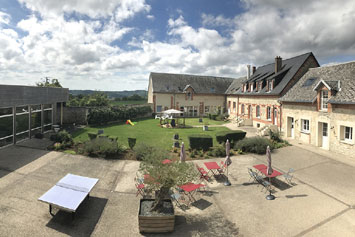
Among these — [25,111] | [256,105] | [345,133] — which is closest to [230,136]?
[345,133]

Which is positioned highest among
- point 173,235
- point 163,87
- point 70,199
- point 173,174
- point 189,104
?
point 163,87

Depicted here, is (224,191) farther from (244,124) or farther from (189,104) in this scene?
(189,104)

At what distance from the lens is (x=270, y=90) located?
82.4 ft

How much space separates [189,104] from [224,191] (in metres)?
31.2

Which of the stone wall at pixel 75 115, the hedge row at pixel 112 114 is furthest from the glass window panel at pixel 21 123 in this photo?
the hedge row at pixel 112 114

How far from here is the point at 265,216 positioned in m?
Result: 7.61

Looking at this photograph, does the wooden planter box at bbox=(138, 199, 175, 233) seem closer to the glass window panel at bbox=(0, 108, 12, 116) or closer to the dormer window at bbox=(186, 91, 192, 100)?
the glass window panel at bbox=(0, 108, 12, 116)

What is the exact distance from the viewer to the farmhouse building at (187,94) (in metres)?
39.3

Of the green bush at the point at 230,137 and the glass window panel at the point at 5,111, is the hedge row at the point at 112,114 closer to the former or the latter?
the glass window panel at the point at 5,111

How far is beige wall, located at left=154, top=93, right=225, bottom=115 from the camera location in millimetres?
39281

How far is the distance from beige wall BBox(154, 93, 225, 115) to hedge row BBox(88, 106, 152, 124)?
442 cm

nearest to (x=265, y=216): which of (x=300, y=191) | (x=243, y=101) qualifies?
(x=300, y=191)

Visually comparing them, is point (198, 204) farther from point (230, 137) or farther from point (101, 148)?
point (230, 137)

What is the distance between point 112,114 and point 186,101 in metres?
16.2
